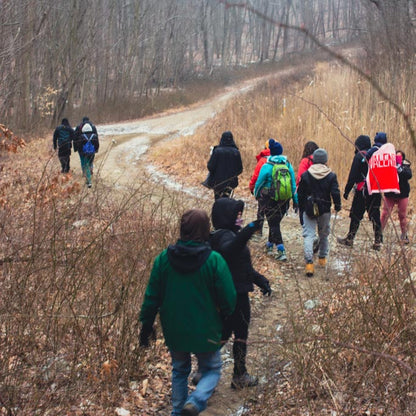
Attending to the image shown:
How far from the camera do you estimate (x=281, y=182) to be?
7.18 meters

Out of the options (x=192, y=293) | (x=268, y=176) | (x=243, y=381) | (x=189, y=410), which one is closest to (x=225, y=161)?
(x=268, y=176)

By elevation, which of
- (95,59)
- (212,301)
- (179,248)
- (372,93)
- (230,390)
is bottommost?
(230,390)

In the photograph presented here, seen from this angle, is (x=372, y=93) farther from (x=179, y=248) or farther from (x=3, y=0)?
(x=3, y=0)

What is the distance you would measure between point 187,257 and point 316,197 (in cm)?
375

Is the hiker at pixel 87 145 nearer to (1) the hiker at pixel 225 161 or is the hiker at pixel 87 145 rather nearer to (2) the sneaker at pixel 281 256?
(1) the hiker at pixel 225 161

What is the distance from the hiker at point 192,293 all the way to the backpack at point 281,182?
386cm

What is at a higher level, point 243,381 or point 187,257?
point 187,257

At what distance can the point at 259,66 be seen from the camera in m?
59.7

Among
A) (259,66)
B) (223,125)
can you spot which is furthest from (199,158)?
(259,66)

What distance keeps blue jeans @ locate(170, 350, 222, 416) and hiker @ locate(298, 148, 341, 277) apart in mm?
3419

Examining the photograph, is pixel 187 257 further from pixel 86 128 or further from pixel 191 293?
pixel 86 128

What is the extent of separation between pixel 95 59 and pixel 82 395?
34.1 m

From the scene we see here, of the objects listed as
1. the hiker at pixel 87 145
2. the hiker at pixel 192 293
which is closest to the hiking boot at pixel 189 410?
the hiker at pixel 192 293

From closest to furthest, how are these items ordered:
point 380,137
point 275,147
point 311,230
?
point 311,230 < point 275,147 < point 380,137
